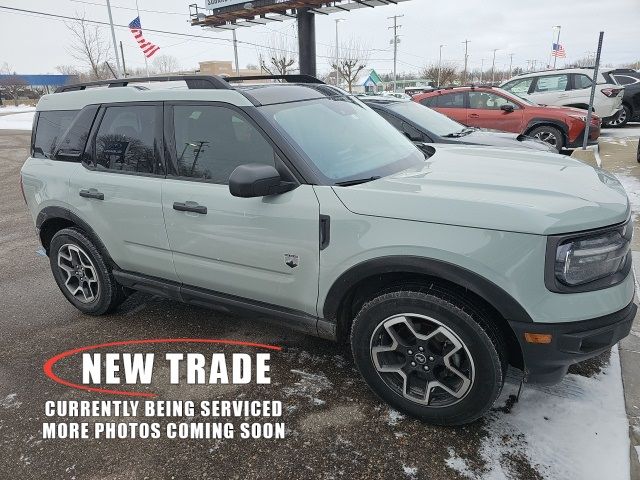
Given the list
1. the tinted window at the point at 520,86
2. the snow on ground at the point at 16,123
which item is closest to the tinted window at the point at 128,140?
the tinted window at the point at 520,86

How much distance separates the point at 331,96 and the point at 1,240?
5.23 m

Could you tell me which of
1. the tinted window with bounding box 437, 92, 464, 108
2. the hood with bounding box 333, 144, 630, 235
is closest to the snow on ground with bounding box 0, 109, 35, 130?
the tinted window with bounding box 437, 92, 464, 108

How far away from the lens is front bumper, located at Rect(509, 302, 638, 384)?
6.92 feet

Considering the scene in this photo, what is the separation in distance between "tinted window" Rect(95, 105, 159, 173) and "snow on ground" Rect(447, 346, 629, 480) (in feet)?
8.65

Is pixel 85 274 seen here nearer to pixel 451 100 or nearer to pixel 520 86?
pixel 451 100

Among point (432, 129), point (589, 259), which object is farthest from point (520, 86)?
point (589, 259)

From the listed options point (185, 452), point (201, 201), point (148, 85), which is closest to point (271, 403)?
point (185, 452)

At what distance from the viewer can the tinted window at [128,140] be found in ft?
10.6

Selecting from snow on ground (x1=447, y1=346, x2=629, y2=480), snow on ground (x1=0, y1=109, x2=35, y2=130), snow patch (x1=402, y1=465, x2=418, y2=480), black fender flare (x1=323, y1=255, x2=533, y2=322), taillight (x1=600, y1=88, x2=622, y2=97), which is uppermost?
taillight (x1=600, y1=88, x2=622, y2=97)

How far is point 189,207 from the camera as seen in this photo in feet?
9.78

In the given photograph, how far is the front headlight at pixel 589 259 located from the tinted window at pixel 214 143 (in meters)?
1.59

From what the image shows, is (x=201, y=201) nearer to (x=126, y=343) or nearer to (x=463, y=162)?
(x=126, y=343)

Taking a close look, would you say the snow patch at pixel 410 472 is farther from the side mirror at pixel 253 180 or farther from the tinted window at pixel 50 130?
the tinted window at pixel 50 130

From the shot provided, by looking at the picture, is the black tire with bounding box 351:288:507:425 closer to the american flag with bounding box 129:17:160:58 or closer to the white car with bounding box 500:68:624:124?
the white car with bounding box 500:68:624:124
